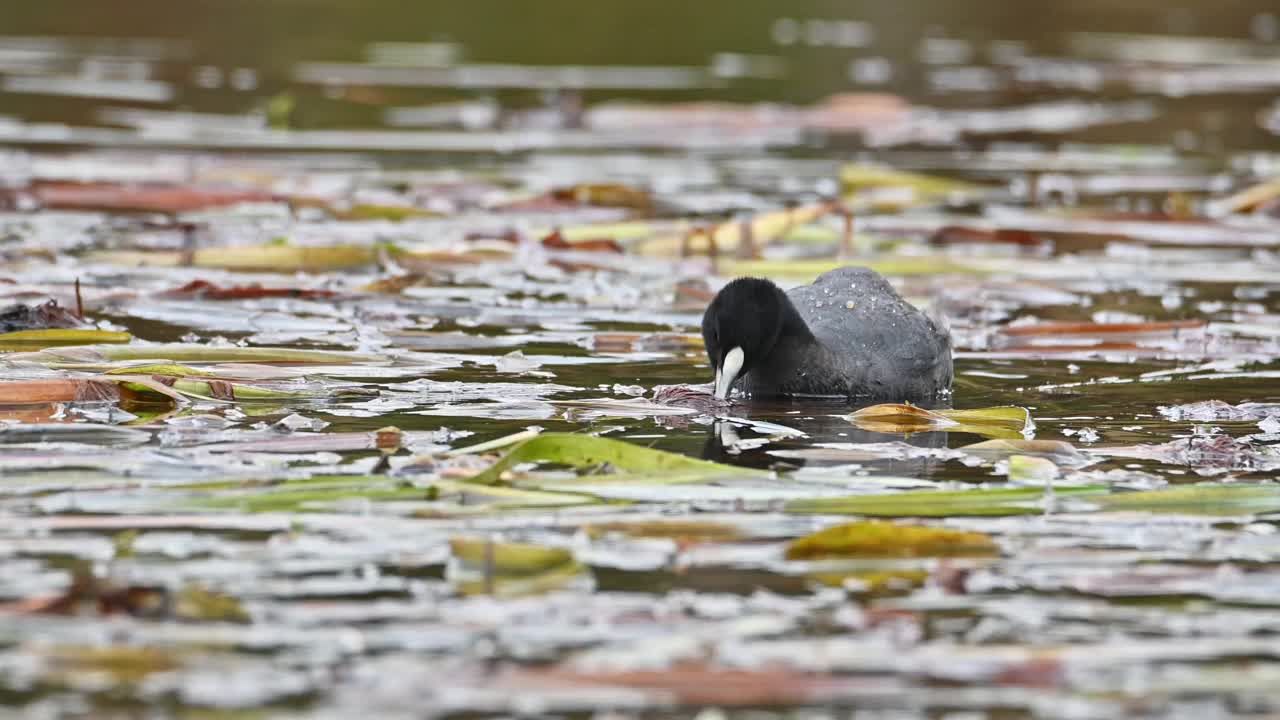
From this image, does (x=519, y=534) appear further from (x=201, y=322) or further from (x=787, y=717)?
(x=201, y=322)

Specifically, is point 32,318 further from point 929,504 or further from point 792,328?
point 929,504

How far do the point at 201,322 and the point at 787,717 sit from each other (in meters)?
5.14

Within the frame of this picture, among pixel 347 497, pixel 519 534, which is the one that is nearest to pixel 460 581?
pixel 519 534

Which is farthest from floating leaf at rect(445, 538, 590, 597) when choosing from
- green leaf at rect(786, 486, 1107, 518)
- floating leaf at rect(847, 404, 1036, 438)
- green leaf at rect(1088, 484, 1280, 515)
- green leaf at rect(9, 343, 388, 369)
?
green leaf at rect(9, 343, 388, 369)

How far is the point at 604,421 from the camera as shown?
686 cm

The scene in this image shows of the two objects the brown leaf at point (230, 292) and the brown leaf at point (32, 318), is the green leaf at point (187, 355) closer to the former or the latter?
the brown leaf at point (32, 318)

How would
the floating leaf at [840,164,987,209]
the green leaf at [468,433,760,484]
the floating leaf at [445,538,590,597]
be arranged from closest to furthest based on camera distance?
the floating leaf at [445,538,590,597] < the green leaf at [468,433,760,484] < the floating leaf at [840,164,987,209]

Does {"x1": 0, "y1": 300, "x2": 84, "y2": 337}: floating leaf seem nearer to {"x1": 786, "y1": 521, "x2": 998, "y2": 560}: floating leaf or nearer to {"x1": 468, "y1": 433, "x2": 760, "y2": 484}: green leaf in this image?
{"x1": 468, "y1": 433, "x2": 760, "y2": 484}: green leaf

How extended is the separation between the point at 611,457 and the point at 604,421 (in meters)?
1.01

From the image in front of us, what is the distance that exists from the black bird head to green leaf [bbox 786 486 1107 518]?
1565 mm

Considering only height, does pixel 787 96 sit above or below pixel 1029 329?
above

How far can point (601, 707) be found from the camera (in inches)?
157

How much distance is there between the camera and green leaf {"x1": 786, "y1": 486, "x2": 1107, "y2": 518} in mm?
5516

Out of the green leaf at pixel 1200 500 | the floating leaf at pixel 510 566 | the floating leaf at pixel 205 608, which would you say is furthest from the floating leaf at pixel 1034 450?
the floating leaf at pixel 205 608
